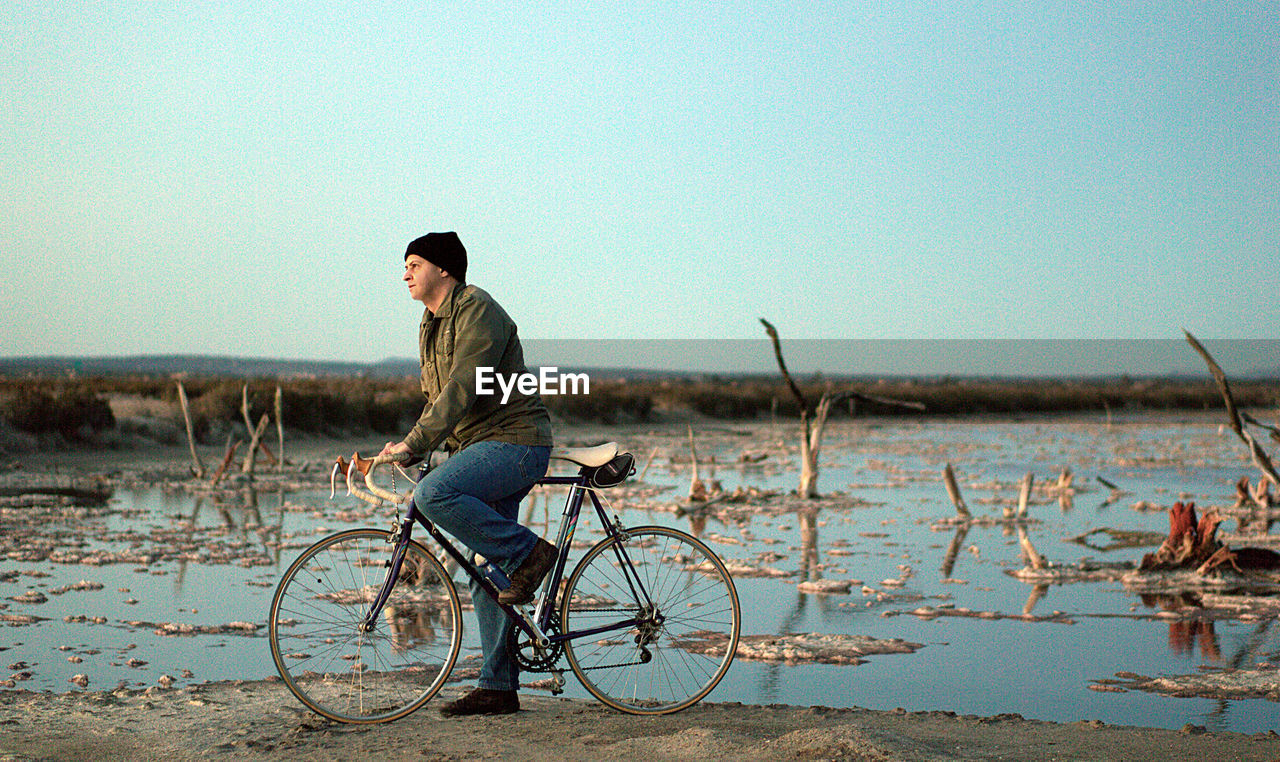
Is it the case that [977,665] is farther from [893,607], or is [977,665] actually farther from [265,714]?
[265,714]

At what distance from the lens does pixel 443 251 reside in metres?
4.89

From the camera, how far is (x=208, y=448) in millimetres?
21766

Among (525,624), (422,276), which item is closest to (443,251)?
(422,276)

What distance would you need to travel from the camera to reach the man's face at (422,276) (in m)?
4.87

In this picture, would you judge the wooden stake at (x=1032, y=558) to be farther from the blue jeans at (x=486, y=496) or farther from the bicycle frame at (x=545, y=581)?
the blue jeans at (x=486, y=496)

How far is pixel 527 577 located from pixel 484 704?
0.60 m

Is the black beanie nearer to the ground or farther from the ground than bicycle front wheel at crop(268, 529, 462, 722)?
farther from the ground

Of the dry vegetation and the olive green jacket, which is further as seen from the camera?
the dry vegetation

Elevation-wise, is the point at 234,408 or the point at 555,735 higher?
the point at 234,408

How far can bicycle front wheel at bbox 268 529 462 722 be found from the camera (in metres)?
4.82

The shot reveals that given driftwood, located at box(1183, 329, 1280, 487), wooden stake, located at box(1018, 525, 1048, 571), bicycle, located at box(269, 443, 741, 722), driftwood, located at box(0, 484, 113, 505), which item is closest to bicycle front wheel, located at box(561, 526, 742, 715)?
bicycle, located at box(269, 443, 741, 722)

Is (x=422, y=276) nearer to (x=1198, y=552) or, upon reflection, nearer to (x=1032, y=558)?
(x=1032, y=558)

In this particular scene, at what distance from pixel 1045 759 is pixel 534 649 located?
2.08 m

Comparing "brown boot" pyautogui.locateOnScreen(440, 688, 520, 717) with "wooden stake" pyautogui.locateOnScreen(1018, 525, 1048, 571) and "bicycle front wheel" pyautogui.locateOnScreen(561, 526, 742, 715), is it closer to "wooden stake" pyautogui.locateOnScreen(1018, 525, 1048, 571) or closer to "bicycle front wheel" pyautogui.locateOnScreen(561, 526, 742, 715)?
"bicycle front wheel" pyautogui.locateOnScreen(561, 526, 742, 715)
